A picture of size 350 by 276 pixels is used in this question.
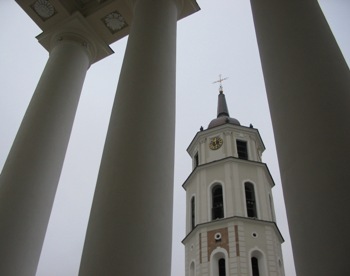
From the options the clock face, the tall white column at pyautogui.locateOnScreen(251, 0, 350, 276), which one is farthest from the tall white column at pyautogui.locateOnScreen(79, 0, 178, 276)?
the clock face

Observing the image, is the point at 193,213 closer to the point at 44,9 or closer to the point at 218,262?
the point at 218,262

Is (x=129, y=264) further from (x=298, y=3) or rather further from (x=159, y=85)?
(x=298, y=3)

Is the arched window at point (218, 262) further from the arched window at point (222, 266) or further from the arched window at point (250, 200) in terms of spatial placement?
the arched window at point (250, 200)

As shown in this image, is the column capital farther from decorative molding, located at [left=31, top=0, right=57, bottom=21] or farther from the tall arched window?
the tall arched window

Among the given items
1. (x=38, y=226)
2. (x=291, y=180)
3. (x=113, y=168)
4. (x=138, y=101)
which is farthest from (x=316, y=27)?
(x=38, y=226)

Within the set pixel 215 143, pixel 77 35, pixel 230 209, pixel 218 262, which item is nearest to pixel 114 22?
pixel 77 35

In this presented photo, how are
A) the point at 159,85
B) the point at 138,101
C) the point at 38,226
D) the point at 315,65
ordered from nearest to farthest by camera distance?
the point at 315,65
the point at 138,101
the point at 159,85
the point at 38,226

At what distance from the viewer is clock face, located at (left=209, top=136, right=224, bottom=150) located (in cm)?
5093

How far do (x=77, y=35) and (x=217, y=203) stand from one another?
117 feet

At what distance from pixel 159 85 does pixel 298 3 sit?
9.21ft

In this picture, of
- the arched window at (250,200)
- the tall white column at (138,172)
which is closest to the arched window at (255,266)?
the arched window at (250,200)

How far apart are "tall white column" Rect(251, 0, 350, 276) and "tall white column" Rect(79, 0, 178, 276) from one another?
6.12ft

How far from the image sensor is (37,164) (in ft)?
28.8

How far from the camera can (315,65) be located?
4.98 m
